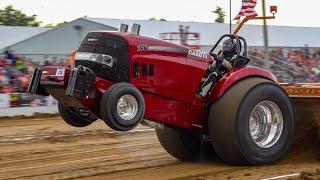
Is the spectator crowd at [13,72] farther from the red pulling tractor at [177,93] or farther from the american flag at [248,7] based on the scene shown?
the red pulling tractor at [177,93]

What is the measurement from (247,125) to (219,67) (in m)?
0.82

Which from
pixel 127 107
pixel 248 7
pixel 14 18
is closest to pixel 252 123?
pixel 127 107

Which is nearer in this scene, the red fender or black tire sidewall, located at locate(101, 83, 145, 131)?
black tire sidewall, located at locate(101, 83, 145, 131)

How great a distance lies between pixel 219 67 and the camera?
7.02 meters

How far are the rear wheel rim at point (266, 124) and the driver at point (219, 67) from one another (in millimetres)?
613

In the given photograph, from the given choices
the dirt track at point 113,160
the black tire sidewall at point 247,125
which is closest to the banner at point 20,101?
the dirt track at point 113,160

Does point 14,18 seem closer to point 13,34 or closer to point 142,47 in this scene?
point 13,34

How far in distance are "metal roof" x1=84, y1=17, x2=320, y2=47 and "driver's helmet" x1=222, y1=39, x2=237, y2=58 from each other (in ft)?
54.7

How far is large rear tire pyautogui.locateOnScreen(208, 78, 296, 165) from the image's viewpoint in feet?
21.6

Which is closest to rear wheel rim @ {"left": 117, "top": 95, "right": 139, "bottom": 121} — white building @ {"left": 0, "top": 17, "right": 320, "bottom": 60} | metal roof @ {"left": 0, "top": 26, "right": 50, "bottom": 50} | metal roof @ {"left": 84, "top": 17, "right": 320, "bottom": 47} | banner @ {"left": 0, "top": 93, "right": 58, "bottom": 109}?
banner @ {"left": 0, "top": 93, "right": 58, "bottom": 109}

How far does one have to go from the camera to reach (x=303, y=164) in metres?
6.93

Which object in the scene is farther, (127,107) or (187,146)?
(187,146)

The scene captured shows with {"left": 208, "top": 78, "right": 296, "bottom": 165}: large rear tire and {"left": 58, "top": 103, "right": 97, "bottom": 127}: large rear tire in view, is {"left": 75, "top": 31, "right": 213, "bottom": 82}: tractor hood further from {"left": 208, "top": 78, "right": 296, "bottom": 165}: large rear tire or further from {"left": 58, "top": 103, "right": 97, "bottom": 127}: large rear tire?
{"left": 208, "top": 78, "right": 296, "bottom": 165}: large rear tire

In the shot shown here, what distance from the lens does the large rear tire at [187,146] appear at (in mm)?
7527
